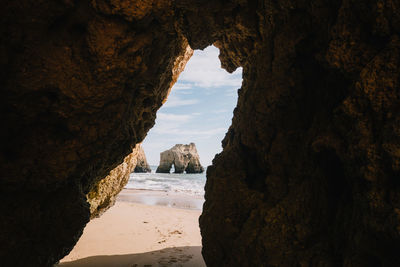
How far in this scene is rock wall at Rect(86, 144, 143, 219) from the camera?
24.6ft

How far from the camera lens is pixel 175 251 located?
23.4 ft

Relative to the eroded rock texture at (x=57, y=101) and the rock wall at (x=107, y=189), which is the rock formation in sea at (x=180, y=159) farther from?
the eroded rock texture at (x=57, y=101)

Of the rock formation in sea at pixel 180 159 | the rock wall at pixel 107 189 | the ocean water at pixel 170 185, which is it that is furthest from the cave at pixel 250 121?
the rock formation in sea at pixel 180 159

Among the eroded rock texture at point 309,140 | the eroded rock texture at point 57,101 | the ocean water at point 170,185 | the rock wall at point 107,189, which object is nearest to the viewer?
the eroded rock texture at point 309,140

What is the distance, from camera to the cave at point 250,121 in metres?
2.58

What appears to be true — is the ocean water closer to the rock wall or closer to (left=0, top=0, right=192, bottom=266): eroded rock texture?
the rock wall

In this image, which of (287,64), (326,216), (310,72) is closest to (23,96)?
(287,64)

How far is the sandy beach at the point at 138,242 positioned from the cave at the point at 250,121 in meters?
2.11

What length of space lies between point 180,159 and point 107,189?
159 feet

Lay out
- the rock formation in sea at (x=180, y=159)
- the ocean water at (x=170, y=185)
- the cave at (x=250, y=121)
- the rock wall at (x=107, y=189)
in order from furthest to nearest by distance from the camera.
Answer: the rock formation in sea at (x=180, y=159)
the ocean water at (x=170, y=185)
the rock wall at (x=107, y=189)
the cave at (x=250, y=121)

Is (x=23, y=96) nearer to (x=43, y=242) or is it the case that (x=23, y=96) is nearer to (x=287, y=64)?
(x=43, y=242)

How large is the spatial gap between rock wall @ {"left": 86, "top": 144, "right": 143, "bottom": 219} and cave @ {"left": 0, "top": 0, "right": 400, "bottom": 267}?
253 cm

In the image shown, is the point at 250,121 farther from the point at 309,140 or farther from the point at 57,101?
the point at 57,101

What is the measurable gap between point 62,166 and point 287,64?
4.18 metres
